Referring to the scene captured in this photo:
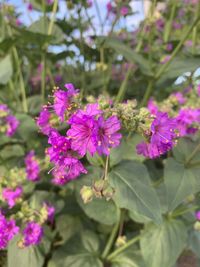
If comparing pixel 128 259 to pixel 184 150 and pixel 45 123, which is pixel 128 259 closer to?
pixel 184 150

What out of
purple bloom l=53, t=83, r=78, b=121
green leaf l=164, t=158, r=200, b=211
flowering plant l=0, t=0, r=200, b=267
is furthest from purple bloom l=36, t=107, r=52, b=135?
green leaf l=164, t=158, r=200, b=211

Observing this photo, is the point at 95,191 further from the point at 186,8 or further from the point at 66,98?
the point at 186,8

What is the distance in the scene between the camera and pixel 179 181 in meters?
1.35

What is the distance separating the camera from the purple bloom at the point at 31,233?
1.38 meters

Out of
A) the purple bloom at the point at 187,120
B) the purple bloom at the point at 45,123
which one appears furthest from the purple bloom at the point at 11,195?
the purple bloom at the point at 187,120

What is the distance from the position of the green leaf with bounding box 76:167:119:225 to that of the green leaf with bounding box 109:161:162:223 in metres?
0.31

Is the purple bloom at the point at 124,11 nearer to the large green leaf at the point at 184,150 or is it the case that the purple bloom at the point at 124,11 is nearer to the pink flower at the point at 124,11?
the pink flower at the point at 124,11

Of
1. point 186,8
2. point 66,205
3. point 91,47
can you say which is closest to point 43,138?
point 66,205

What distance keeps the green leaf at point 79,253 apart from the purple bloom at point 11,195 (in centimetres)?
31

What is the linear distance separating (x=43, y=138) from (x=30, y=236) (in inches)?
28.7

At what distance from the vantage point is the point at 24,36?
72.7 inches

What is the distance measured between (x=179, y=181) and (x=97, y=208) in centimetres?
39

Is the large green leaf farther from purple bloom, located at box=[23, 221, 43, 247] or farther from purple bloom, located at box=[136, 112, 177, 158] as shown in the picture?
purple bloom, located at box=[23, 221, 43, 247]

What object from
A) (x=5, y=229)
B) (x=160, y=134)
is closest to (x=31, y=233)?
(x=5, y=229)
